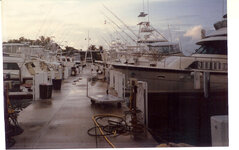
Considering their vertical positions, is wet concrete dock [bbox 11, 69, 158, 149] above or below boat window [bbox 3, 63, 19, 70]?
below

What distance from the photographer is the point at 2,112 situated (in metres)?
4.62

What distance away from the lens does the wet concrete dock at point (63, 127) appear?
14.9 feet

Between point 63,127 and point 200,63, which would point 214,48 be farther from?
point 63,127

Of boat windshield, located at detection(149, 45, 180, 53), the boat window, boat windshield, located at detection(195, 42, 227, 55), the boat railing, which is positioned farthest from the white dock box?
boat windshield, located at detection(149, 45, 180, 53)

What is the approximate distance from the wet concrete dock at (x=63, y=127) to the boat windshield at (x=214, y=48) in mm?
7444

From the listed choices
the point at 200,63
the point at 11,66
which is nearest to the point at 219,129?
the point at 200,63

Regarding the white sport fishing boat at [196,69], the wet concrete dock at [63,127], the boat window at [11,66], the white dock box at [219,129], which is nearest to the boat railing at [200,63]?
the white sport fishing boat at [196,69]

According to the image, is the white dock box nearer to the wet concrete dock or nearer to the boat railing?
the wet concrete dock

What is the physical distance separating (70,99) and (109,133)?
4406 millimetres

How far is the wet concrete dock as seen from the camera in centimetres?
455

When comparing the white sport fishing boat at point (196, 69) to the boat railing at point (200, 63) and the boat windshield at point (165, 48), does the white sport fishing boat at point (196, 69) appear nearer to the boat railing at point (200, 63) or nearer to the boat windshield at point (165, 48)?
the boat railing at point (200, 63)

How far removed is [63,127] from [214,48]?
996 centimetres

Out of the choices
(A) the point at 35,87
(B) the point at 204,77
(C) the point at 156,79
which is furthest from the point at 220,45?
(A) the point at 35,87

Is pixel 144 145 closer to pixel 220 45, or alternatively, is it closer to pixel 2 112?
pixel 2 112
